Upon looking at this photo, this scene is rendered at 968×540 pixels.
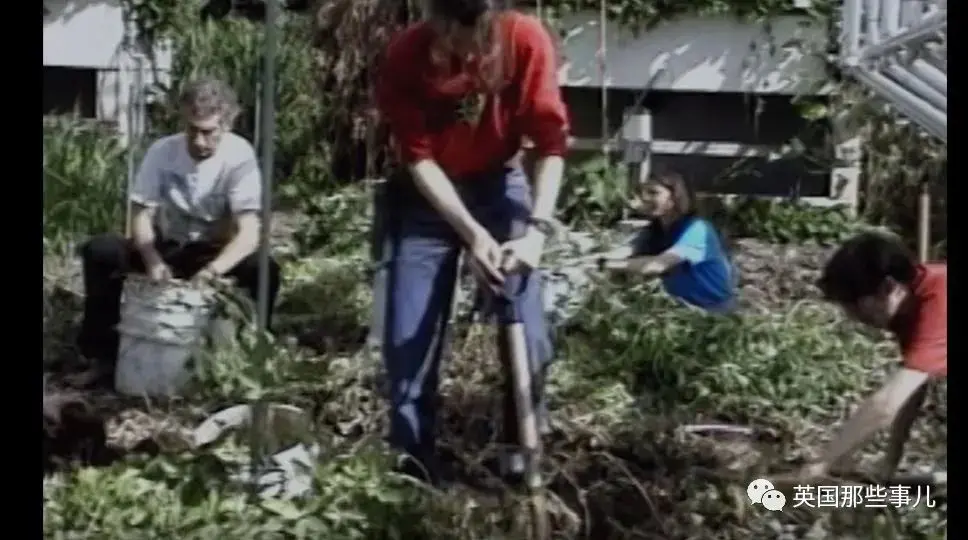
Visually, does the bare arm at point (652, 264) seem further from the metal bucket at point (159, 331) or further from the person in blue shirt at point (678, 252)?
the metal bucket at point (159, 331)

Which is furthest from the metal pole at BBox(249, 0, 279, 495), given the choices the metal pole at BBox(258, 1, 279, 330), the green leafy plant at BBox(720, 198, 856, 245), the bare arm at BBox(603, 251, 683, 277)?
the green leafy plant at BBox(720, 198, 856, 245)

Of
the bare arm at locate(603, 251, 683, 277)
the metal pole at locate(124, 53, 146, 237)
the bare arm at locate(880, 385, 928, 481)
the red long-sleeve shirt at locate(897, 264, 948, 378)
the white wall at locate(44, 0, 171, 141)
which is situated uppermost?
the white wall at locate(44, 0, 171, 141)

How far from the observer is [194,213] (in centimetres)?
342

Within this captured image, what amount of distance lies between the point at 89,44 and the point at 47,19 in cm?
10

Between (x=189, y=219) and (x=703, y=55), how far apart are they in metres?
1.08

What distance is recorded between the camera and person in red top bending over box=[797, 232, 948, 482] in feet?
10.8

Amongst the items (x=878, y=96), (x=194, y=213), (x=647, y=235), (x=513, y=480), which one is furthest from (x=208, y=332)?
(x=878, y=96)

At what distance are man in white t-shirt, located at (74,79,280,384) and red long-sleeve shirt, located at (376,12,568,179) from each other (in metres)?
0.35

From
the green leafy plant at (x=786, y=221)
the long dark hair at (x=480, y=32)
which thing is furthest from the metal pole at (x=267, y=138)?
the green leafy plant at (x=786, y=221)

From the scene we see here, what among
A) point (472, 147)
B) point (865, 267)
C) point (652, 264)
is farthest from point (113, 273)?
point (865, 267)

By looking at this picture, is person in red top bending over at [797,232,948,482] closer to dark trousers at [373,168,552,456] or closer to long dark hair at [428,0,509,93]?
dark trousers at [373,168,552,456]

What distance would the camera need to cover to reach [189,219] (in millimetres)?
3426

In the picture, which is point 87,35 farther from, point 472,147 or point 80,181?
point 472,147
